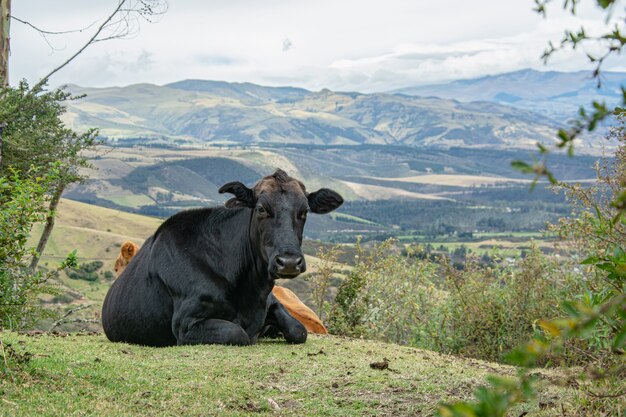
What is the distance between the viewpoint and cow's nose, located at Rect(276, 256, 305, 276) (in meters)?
11.5

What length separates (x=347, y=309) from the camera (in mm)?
20938

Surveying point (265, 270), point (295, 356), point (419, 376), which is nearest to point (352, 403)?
point (419, 376)

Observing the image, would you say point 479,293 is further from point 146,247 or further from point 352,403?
point 352,403

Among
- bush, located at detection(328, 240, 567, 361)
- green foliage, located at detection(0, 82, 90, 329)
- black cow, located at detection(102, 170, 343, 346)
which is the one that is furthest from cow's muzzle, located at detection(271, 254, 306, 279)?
bush, located at detection(328, 240, 567, 361)

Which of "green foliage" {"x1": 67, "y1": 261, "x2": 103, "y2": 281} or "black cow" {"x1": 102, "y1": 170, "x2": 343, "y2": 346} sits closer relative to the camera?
"black cow" {"x1": 102, "y1": 170, "x2": 343, "y2": 346}

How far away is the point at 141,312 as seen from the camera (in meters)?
13.2

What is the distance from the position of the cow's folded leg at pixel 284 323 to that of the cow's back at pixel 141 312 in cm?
179

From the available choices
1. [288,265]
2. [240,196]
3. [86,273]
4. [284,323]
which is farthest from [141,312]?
[86,273]

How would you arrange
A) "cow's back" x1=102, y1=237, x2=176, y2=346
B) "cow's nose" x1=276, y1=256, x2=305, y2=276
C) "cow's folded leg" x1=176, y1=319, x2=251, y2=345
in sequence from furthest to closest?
"cow's back" x1=102, y1=237, x2=176, y2=346 < "cow's folded leg" x1=176, y1=319, x2=251, y2=345 < "cow's nose" x1=276, y1=256, x2=305, y2=276

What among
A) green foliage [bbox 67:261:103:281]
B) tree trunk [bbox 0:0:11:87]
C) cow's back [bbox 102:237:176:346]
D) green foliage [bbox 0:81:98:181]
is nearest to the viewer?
cow's back [bbox 102:237:176:346]

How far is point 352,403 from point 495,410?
6.34m

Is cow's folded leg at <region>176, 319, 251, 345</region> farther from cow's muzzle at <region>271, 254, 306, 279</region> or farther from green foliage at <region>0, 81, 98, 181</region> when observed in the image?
green foliage at <region>0, 81, 98, 181</region>

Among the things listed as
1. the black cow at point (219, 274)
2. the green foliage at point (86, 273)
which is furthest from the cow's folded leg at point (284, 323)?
the green foliage at point (86, 273)

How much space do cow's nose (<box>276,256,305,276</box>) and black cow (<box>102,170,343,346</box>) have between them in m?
0.31
